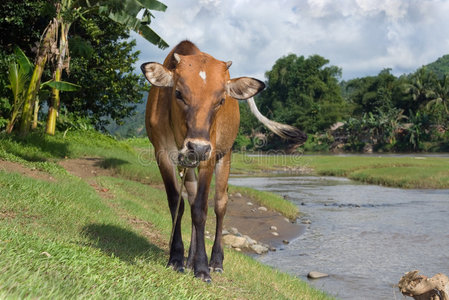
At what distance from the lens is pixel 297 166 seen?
130 feet

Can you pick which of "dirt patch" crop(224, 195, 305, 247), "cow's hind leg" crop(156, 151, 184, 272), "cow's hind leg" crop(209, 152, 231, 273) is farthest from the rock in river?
"cow's hind leg" crop(156, 151, 184, 272)

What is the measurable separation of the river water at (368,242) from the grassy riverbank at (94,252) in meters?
2.13

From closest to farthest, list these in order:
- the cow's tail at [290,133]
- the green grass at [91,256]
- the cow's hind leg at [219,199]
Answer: the green grass at [91,256] < the cow's hind leg at [219,199] < the cow's tail at [290,133]

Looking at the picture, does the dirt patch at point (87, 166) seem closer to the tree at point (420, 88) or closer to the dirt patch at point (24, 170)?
the dirt patch at point (24, 170)

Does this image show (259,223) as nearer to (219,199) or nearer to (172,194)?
(219,199)

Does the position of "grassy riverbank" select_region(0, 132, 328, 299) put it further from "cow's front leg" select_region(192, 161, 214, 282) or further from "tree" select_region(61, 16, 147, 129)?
"tree" select_region(61, 16, 147, 129)

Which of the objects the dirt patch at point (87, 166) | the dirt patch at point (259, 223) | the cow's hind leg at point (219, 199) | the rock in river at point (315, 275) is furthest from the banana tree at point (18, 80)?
the cow's hind leg at point (219, 199)

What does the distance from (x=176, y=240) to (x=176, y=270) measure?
348 mm

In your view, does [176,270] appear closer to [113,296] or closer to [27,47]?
[113,296]

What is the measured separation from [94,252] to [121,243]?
1.59 metres

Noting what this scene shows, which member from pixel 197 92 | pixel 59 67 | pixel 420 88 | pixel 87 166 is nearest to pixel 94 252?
pixel 197 92

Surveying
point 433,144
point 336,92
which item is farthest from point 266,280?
point 336,92

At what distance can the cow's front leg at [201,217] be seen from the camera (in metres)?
4.49

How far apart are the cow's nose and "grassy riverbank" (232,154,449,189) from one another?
2235 centimetres
